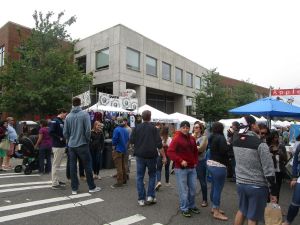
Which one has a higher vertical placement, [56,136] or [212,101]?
[212,101]

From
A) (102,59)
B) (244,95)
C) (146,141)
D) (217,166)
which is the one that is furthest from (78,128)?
(244,95)

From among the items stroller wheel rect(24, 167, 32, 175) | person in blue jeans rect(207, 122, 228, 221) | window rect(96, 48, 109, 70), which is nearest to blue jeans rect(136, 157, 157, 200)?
person in blue jeans rect(207, 122, 228, 221)

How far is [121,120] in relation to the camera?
356 inches

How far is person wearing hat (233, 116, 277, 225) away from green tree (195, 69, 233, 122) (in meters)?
28.3

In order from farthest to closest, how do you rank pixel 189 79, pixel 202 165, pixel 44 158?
1. pixel 189 79
2. pixel 44 158
3. pixel 202 165

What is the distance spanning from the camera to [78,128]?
25.1 feet

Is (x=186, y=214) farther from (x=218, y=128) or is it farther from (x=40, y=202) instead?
(x=40, y=202)

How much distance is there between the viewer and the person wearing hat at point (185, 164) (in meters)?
6.16

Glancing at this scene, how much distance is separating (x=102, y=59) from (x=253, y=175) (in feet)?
87.4

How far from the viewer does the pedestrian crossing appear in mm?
5902

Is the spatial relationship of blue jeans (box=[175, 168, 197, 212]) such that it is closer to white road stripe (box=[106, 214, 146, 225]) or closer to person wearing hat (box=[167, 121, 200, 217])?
person wearing hat (box=[167, 121, 200, 217])

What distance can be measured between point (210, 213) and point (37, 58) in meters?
17.4

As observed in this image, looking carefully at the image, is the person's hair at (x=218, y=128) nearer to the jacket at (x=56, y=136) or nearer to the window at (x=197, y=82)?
the jacket at (x=56, y=136)

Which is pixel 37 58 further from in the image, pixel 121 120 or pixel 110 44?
pixel 121 120
